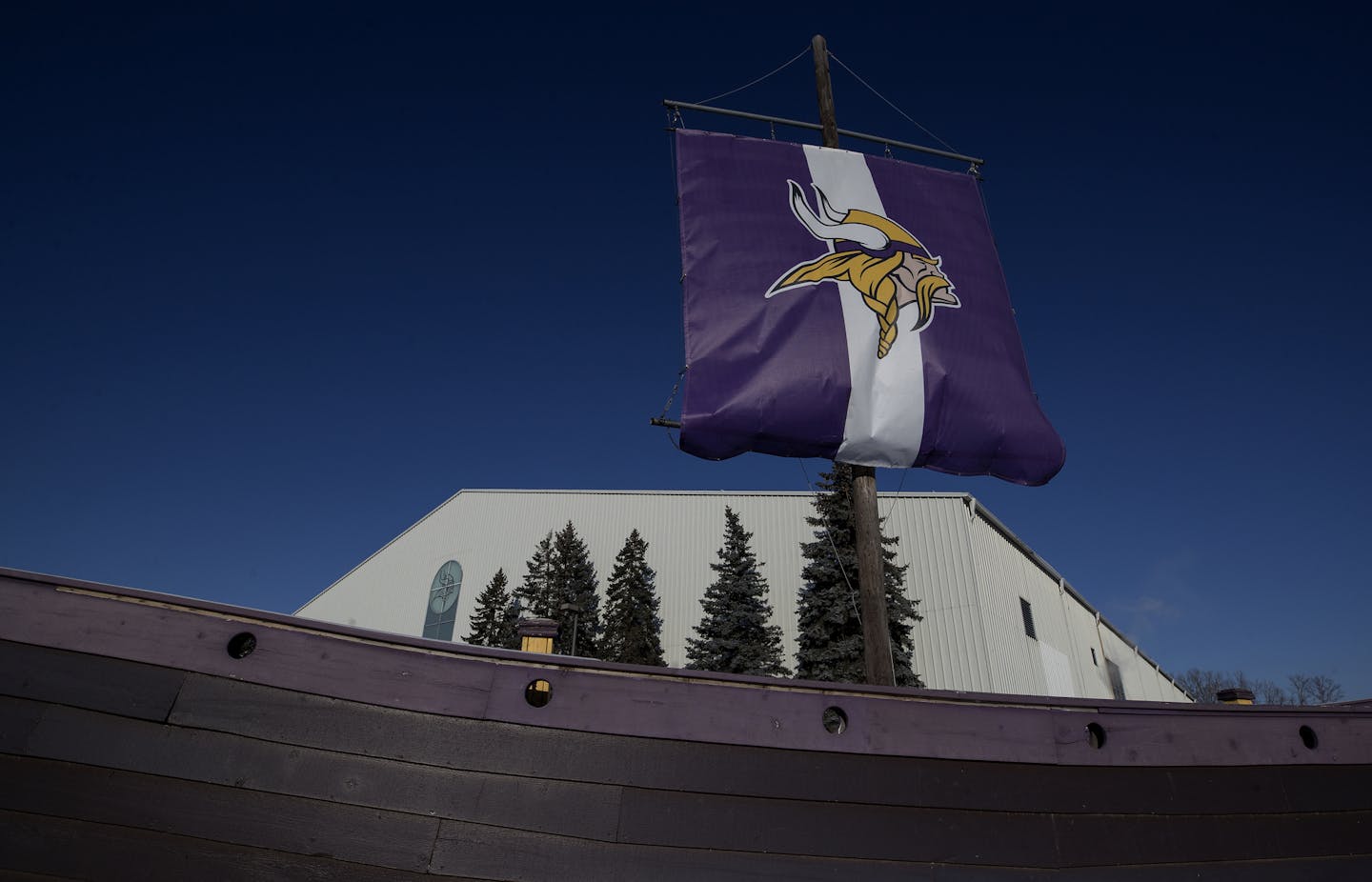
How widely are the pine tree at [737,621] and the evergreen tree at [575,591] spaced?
4.76 m

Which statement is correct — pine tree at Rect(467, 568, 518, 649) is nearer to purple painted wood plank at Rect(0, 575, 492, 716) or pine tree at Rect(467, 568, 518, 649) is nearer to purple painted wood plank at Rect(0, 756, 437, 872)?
purple painted wood plank at Rect(0, 575, 492, 716)

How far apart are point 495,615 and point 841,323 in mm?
27254

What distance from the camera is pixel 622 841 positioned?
254 cm

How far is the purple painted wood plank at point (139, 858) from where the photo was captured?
2.35 m

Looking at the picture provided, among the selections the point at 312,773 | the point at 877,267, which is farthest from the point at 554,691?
the point at 877,267

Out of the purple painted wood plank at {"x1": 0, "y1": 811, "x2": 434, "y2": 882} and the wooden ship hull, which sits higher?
the wooden ship hull

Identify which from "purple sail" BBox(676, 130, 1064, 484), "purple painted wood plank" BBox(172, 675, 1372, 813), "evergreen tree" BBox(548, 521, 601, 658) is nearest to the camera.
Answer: "purple painted wood plank" BBox(172, 675, 1372, 813)

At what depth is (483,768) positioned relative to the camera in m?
2.60

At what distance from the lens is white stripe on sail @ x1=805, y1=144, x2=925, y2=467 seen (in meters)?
5.56

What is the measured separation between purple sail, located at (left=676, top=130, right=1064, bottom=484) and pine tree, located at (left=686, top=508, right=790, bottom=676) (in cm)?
1801

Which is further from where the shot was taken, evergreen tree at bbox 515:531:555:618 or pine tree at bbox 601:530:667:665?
evergreen tree at bbox 515:531:555:618

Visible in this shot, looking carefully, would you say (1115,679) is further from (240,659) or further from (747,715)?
(240,659)

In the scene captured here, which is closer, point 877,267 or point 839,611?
point 877,267

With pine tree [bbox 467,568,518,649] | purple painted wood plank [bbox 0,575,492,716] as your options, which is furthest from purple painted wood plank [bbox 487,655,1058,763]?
pine tree [bbox 467,568,518,649]
